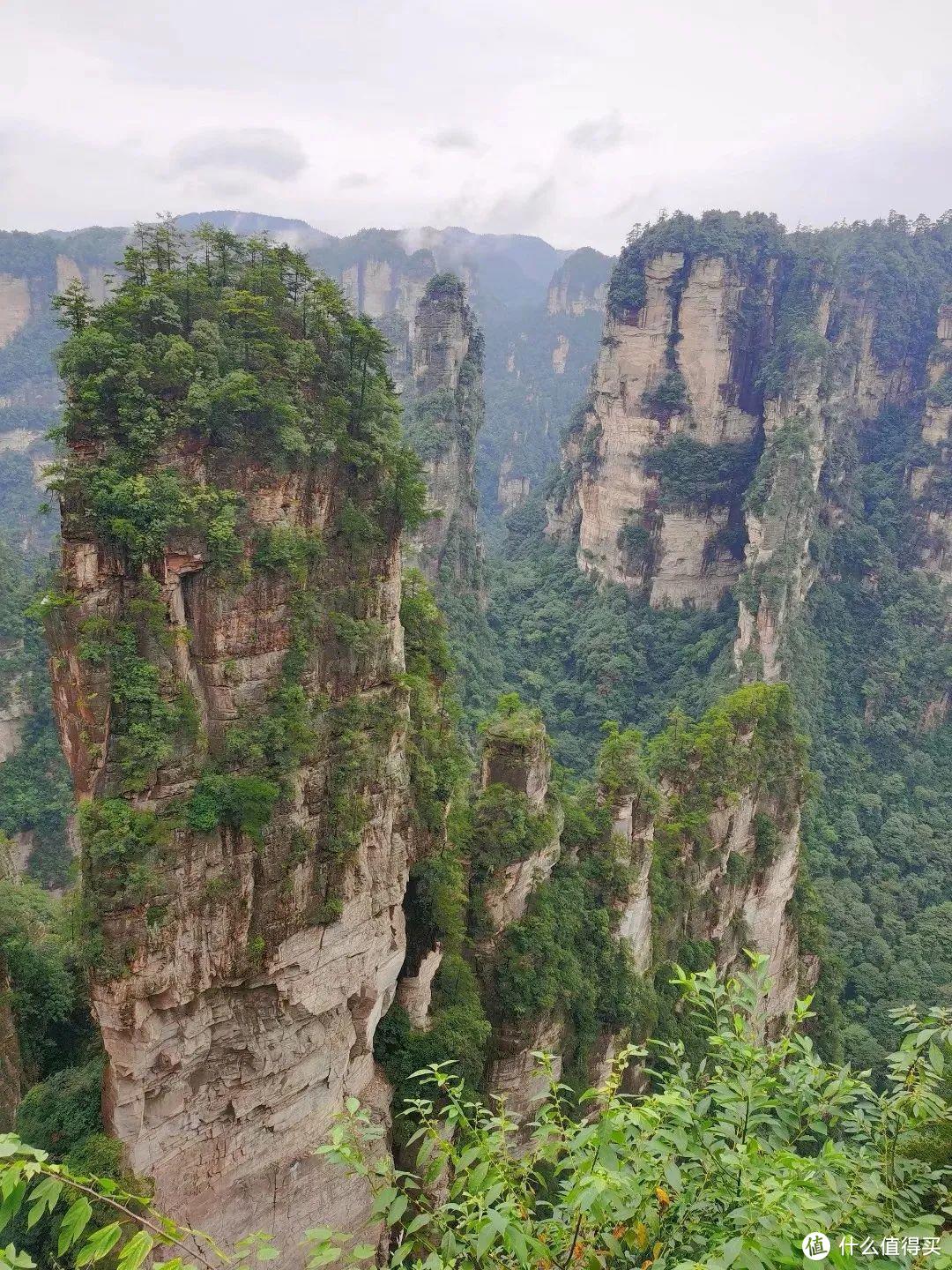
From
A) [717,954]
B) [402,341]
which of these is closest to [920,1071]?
[717,954]

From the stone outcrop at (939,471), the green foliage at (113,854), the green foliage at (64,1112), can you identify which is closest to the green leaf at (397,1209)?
the green foliage at (113,854)

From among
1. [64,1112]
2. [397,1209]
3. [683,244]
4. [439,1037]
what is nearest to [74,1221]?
[397,1209]

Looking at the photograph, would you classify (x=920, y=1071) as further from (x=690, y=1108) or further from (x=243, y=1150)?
(x=243, y=1150)

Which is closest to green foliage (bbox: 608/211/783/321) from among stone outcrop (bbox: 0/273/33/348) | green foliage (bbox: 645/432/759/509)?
green foliage (bbox: 645/432/759/509)

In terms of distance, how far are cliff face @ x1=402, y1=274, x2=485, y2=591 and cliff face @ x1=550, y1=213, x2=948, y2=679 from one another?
9.86 metres

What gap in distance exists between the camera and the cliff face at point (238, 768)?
41.7 ft

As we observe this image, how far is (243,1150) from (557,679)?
4784 centimetres

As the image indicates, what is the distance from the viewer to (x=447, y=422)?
206ft

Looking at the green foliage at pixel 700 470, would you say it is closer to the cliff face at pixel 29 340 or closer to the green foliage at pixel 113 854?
the green foliage at pixel 113 854

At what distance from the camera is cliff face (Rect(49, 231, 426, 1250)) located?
41.7 ft

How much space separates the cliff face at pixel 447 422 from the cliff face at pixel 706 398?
32.4ft

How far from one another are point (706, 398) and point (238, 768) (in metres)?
55.6

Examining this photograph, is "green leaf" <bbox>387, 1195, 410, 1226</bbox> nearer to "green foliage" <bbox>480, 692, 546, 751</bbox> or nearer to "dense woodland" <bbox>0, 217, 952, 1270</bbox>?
"dense woodland" <bbox>0, 217, 952, 1270</bbox>

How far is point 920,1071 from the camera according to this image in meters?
4.61
